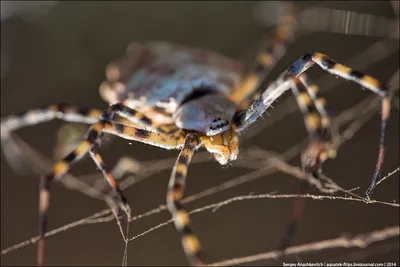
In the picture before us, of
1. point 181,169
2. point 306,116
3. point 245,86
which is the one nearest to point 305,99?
point 306,116

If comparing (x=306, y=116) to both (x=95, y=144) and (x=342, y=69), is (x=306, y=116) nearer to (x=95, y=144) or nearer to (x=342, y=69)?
(x=342, y=69)

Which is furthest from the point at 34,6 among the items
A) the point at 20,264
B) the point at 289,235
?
the point at 289,235

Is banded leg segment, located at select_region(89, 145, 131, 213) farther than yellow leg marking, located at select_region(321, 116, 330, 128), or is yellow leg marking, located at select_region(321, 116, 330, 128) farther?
yellow leg marking, located at select_region(321, 116, 330, 128)

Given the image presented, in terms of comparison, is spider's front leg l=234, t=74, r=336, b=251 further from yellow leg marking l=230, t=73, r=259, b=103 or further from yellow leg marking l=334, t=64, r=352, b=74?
yellow leg marking l=230, t=73, r=259, b=103

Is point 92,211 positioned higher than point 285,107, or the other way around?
point 285,107

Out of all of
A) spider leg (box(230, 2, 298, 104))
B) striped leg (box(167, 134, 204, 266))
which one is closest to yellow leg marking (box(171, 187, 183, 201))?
striped leg (box(167, 134, 204, 266))

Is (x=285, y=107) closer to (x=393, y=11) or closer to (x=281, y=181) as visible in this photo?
(x=281, y=181)

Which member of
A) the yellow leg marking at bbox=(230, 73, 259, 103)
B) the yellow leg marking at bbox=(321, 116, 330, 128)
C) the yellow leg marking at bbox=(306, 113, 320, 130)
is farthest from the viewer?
the yellow leg marking at bbox=(230, 73, 259, 103)

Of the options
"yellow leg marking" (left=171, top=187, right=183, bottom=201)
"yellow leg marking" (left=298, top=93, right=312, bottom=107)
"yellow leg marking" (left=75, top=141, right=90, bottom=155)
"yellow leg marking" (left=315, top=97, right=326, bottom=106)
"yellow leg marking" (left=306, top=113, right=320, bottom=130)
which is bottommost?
"yellow leg marking" (left=171, top=187, right=183, bottom=201)
